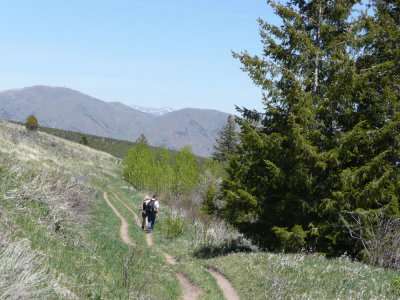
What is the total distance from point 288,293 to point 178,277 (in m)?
4.47

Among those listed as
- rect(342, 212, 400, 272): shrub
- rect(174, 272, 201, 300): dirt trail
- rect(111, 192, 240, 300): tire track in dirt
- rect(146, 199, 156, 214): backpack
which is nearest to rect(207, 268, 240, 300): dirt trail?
rect(111, 192, 240, 300): tire track in dirt

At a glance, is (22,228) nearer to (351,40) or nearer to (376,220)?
(376,220)

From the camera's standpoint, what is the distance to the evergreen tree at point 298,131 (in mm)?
13398

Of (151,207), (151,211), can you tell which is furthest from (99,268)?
(151,211)

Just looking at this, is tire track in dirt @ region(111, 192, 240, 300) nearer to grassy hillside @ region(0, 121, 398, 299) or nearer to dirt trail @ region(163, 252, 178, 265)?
grassy hillside @ region(0, 121, 398, 299)

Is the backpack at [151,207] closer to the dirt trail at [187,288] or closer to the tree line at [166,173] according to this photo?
the dirt trail at [187,288]

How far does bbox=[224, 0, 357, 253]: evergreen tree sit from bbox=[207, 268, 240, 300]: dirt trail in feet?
8.42

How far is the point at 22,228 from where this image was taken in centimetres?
718

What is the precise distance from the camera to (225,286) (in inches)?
443

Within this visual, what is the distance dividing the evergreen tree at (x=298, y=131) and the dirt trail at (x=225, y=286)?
256 cm

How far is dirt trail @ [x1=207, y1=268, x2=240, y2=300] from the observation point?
1032cm

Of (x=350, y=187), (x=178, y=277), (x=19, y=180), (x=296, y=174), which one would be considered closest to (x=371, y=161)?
(x=350, y=187)

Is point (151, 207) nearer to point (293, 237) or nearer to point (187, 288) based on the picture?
point (293, 237)

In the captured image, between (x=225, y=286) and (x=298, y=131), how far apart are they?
568 centimetres
